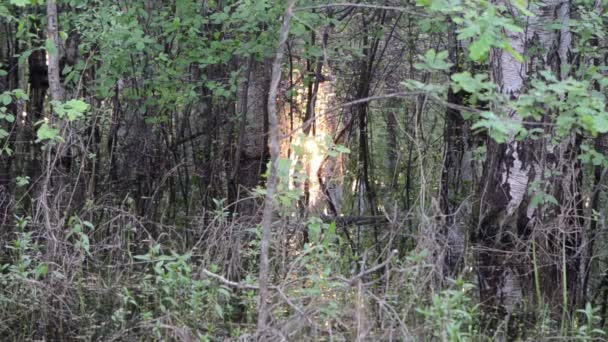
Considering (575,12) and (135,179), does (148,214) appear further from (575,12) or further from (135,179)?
(575,12)

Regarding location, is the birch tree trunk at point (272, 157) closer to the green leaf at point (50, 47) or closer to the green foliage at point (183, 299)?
the green foliage at point (183, 299)

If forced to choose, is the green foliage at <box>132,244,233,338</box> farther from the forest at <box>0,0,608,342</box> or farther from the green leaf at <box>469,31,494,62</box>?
the green leaf at <box>469,31,494,62</box>

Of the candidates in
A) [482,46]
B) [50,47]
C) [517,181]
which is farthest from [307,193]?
[482,46]

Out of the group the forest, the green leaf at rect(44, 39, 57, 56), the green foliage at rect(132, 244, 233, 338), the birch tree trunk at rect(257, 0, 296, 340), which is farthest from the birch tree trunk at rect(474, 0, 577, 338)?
the green leaf at rect(44, 39, 57, 56)

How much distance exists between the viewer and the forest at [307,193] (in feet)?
14.9

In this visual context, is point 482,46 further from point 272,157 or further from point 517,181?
point 517,181

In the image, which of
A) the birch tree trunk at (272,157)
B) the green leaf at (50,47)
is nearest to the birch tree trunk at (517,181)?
the birch tree trunk at (272,157)

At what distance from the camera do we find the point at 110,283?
618 centimetres

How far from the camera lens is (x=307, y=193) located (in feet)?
30.6

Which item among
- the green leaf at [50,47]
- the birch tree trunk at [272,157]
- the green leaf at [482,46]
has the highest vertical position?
the green leaf at [482,46]

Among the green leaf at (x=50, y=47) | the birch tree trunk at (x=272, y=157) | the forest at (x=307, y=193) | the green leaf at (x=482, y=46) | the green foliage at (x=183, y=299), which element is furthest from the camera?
the green leaf at (x=50, y=47)

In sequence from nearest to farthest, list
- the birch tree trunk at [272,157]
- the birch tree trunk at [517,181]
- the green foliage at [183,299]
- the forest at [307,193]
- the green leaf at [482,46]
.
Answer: the green leaf at [482,46] < the birch tree trunk at [272,157] < the forest at [307,193] < the green foliage at [183,299] < the birch tree trunk at [517,181]

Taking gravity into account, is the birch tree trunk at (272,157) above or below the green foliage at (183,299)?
above

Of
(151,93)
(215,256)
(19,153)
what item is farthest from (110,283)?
(19,153)
